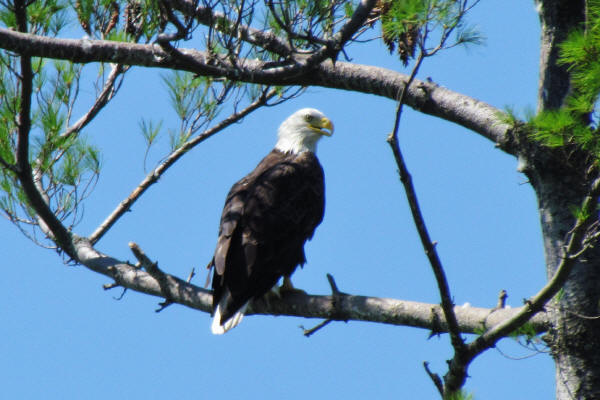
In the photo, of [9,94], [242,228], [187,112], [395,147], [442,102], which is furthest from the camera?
[187,112]

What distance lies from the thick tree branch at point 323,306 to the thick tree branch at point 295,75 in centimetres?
60

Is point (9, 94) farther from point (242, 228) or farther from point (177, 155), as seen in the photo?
point (242, 228)

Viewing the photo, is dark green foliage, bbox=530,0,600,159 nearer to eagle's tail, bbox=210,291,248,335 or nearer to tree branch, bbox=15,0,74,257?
Result: eagle's tail, bbox=210,291,248,335

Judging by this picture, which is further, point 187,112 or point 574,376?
point 187,112

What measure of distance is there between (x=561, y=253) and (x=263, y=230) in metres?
1.38

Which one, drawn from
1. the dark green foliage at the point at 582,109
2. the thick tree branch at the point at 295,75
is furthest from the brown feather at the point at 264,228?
the dark green foliage at the point at 582,109

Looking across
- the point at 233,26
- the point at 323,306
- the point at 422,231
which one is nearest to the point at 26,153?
the point at 233,26

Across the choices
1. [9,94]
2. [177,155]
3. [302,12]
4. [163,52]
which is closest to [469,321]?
[302,12]

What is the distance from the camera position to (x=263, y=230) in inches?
146

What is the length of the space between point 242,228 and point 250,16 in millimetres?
1247

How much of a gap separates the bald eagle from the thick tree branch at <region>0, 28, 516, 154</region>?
83 centimetres

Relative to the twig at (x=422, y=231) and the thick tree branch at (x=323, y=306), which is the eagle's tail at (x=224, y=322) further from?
the twig at (x=422, y=231)

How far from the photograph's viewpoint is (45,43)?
2.84 metres

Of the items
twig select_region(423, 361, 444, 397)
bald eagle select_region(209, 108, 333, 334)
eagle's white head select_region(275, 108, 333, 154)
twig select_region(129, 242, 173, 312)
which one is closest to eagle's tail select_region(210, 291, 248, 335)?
bald eagle select_region(209, 108, 333, 334)
